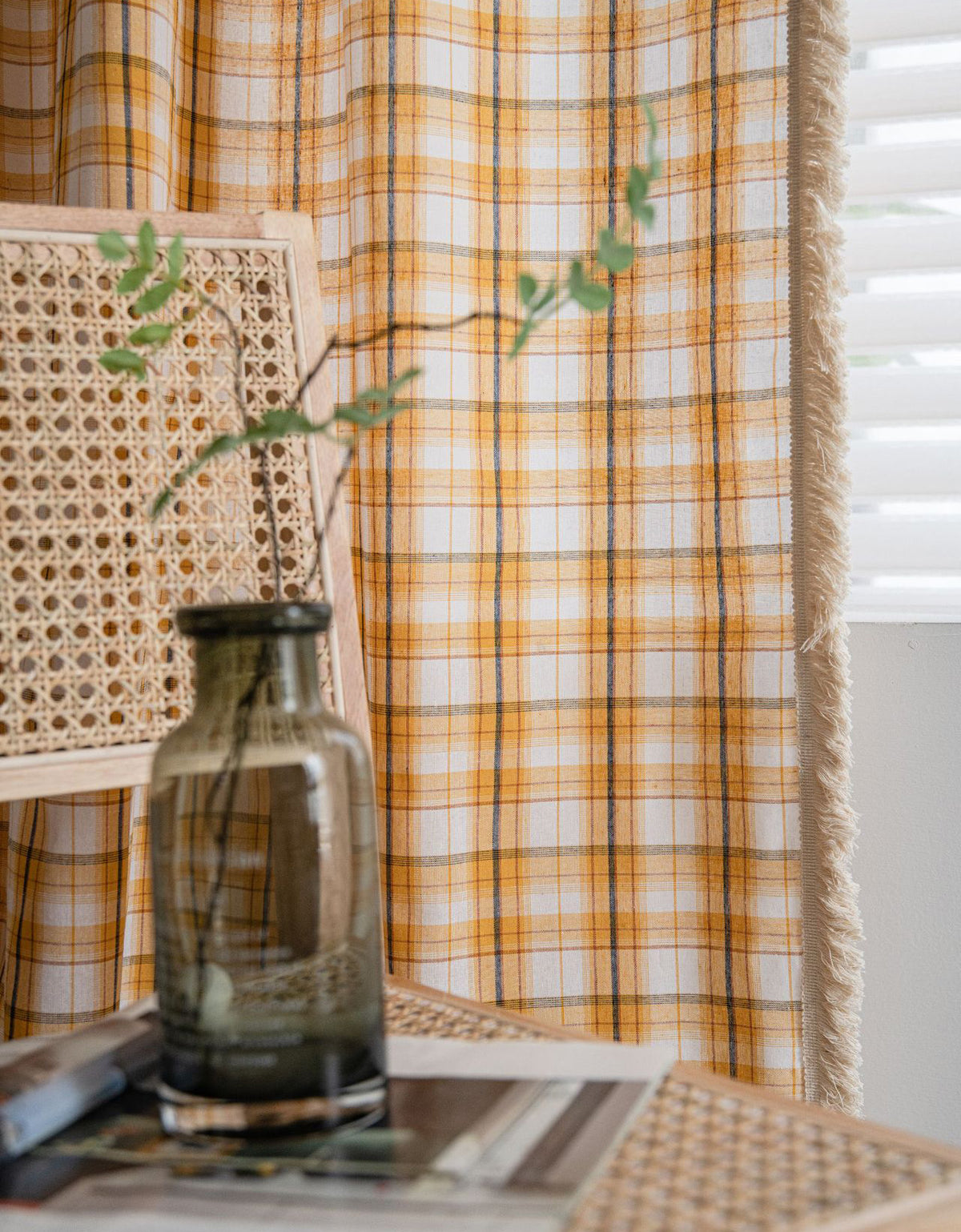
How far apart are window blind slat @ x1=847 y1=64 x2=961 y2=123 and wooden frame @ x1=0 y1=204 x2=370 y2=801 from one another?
1.87 ft

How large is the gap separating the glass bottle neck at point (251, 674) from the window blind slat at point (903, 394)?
723 mm

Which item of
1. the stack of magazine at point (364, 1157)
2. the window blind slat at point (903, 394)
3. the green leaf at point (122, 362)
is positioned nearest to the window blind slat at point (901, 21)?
the window blind slat at point (903, 394)

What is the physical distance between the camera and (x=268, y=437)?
0.52 meters

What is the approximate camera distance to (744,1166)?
0.45m

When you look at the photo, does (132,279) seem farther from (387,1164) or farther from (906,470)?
(906,470)

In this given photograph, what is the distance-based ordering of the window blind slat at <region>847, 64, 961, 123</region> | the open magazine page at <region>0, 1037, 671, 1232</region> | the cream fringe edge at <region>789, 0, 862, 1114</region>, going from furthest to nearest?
the window blind slat at <region>847, 64, 961, 123</region>, the cream fringe edge at <region>789, 0, 862, 1114</region>, the open magazine page at <region>0, 1037, 671, 1232</region>

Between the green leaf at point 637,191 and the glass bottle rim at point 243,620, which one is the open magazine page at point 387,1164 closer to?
the glass bottle rim at point 243,620

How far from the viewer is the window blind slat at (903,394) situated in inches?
40.8

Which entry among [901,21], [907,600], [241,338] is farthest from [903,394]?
[241,338]

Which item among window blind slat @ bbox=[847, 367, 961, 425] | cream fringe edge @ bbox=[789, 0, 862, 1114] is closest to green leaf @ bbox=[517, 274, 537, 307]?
cream fringe edge @ bbox=[789, 0, 862, 1114]

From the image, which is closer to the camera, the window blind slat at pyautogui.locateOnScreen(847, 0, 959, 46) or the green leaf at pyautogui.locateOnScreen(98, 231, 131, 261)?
the green leaf at pyautogui.locateOnScreen(98, 231, 131, 261)

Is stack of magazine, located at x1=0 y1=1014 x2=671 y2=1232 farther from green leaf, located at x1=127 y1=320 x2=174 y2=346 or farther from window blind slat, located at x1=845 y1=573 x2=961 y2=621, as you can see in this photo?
window blind slat, located at x1=845 y1=573 x2=961 y2=621

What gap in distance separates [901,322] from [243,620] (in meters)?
0.81

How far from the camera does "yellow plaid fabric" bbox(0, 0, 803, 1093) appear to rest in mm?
922
